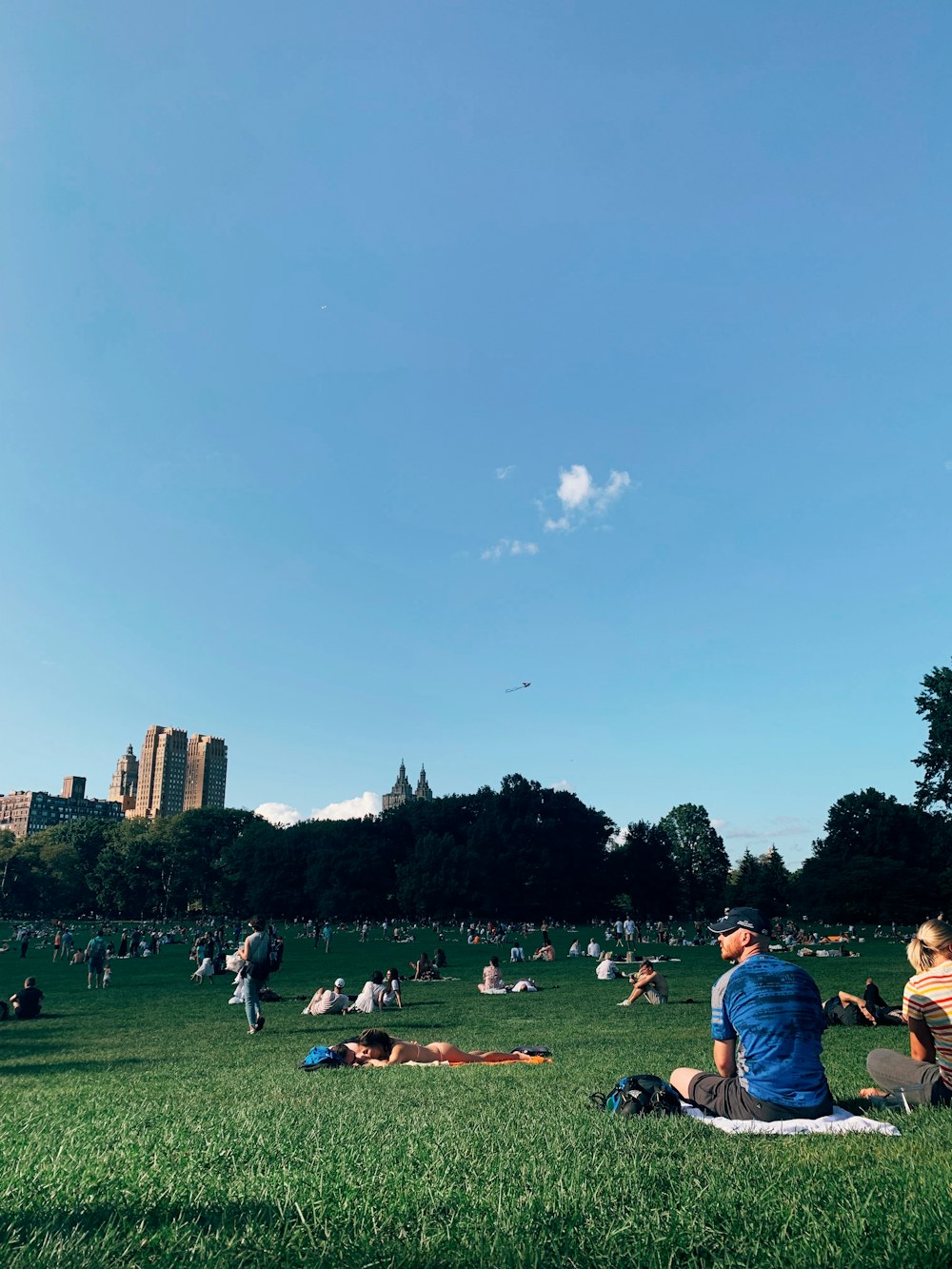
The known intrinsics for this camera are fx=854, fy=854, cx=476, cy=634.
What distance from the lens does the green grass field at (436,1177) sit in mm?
3479

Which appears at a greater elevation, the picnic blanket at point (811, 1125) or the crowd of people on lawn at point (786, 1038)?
the crowd of people on lawn at point (786, 1038)

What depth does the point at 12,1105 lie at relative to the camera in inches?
315

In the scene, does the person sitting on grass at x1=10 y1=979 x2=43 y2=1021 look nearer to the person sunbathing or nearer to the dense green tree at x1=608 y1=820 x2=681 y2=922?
the person sunbathing

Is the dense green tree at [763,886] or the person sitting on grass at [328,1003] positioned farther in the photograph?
the dense green tree at [763,886]

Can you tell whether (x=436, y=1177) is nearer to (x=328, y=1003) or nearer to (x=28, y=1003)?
(x=328, y=1003)

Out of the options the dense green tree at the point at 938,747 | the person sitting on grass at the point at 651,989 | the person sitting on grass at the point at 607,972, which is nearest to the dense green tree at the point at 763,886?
the dense green tree at the point at 938,747

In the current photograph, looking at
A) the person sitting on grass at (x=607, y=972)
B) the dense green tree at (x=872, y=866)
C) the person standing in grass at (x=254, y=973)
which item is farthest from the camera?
the dense green tree at (x=872, y=866)

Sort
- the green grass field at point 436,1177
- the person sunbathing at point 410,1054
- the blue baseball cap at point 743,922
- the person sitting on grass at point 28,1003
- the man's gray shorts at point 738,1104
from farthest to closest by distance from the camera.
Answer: the person sitting on grass at point 28,1003 → the person sunbathing at point 410,1054 → the blue baseball cap at point 743,922 → the man's gray shorts at point 738,1104 → the green grass field at point 436,1177

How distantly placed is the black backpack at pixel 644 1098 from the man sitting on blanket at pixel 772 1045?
1.00 feet

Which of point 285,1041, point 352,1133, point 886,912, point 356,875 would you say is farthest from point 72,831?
point 352,1133

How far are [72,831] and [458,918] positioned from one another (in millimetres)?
73438

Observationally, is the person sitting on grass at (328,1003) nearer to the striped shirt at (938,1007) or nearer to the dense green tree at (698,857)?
the striped shirt at (938,1007)

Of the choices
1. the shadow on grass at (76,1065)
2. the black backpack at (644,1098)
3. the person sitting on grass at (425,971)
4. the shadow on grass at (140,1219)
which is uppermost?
the shadow on grass at (140,1219)

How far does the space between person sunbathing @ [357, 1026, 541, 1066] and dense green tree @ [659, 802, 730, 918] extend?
10438 centimetres
